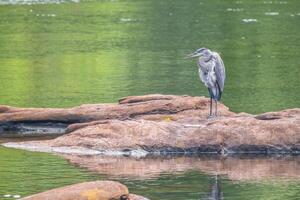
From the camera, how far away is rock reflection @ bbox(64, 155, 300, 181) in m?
19.5

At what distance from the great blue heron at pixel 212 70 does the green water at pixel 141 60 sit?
3852mm

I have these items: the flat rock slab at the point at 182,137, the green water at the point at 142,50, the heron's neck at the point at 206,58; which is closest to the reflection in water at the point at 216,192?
the flat rock slab at the point at 182,137

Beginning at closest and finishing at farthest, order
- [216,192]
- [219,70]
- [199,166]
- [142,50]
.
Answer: [216,192]
[199,166]
[219,70]
[142,50]

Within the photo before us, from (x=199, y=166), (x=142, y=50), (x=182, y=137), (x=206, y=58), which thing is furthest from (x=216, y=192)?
(x=142, y=50)

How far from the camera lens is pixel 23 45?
44406 mm

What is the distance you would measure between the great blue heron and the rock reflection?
2677 millimetres

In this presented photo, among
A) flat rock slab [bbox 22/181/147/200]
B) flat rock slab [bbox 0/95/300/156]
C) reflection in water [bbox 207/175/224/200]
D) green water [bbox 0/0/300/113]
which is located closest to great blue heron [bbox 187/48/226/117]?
flat rock slab [bbox 0/95/300/156]

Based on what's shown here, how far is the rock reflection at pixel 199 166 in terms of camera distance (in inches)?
767

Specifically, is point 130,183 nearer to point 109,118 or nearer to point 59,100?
point 109,118

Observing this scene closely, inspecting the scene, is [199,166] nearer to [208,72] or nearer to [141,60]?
[208,72]

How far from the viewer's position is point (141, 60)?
1524 inches

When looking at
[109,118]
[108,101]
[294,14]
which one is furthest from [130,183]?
[294,14]

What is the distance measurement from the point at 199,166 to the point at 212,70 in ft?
11.7

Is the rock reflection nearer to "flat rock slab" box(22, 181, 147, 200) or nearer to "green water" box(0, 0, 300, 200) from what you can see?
"green water" box(0, 0, 300, 200)
